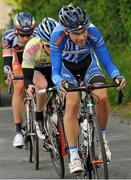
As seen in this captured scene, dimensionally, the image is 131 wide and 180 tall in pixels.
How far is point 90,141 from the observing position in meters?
7.06

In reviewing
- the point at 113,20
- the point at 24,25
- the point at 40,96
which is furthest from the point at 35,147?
the point at 113,20

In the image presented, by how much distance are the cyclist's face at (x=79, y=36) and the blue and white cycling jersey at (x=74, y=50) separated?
0.44 feet

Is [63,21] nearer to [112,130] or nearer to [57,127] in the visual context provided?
[57,127]

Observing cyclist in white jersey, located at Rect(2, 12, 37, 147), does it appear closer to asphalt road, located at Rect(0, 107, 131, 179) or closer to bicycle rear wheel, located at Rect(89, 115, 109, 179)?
asphalt road, located at Rect(0, 107, 131, 179)

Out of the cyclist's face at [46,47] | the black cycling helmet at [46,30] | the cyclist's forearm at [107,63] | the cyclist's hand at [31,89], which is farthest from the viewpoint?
the cyclist's face at [46,47]

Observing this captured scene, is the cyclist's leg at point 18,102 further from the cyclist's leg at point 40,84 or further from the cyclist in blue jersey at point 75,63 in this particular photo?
the cyclist in blue jersey at point 75,63

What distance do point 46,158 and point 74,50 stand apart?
225 centimetres

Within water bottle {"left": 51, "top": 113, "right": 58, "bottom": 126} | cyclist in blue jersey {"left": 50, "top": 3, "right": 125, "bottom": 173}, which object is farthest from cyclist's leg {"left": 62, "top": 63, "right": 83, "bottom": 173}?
water bottle {"left": 51, "top": 113, "right": 58, "bottom": 126}

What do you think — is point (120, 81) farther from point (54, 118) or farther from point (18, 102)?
point (18, 102)

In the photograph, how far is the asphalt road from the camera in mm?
8297

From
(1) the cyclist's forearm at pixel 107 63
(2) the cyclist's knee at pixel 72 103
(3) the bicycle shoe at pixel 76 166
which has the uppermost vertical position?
(1) the cyclist's forearm at pixel 107 63

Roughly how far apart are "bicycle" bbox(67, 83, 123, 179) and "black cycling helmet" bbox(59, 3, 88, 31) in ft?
2.13

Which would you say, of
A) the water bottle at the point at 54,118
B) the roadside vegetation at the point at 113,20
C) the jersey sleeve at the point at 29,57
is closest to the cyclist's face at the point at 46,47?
the jersey sleeve at the point at 29,57

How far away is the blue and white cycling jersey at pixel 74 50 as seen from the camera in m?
7.43
